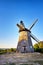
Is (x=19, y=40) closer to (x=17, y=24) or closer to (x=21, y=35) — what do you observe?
(x=21, y=35)

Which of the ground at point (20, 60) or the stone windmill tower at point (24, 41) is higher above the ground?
the stone windmill tower at point (24, 41)

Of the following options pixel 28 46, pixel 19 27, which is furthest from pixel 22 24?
pixel 28 46

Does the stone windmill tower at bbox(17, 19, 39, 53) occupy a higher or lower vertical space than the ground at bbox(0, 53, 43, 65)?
higher

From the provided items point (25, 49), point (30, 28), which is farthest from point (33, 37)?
point (25, 49)

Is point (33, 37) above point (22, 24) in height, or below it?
below

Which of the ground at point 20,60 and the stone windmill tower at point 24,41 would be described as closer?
the ground at point 20,60

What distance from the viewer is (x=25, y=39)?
38219mm

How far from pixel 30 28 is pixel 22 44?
18.2 ft

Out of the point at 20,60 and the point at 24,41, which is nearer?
the point at 20,60

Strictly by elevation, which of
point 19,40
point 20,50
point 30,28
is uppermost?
point 30,28

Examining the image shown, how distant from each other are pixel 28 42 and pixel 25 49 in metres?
1.97

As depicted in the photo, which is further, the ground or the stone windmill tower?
the stone windmill tower

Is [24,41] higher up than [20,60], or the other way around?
[24,41]

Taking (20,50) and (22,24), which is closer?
(20,50)
